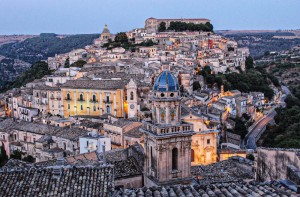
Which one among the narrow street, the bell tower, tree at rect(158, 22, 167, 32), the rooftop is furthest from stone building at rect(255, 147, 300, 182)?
tree at rect(158, 22, 167, 32)

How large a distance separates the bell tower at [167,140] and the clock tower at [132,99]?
23.8 m

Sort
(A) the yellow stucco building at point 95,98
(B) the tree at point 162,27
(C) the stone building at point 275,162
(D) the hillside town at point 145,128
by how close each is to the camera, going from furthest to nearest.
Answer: (B) the tree at point 162,27 → (A) the yellow stucco building at point 95,98 → (C) the stone building at point 275,162 → (D) the hillside town at point 145,128

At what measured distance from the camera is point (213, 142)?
33.6 meters

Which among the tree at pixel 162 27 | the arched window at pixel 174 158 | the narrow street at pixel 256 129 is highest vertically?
the tree at pixel 162 27

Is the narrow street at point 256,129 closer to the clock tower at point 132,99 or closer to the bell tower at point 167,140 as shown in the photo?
the clock tower at point 132,99

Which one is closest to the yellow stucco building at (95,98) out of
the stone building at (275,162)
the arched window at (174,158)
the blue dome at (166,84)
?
the blue dome at (166,84)

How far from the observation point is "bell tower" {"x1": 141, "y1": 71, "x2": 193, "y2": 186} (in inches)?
707

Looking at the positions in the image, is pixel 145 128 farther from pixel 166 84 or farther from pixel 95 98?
pixel 95 98

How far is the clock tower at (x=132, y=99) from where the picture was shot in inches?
1682

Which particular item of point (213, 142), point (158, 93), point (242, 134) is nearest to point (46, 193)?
point (158, 93)

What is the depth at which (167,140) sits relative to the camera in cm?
1798

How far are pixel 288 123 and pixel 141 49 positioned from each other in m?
29.7

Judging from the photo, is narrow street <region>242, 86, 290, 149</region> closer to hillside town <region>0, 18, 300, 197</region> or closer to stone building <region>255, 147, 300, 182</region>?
hillside town <region>0, 18, 300, 197</region>

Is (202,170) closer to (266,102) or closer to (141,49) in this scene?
(266,102)
